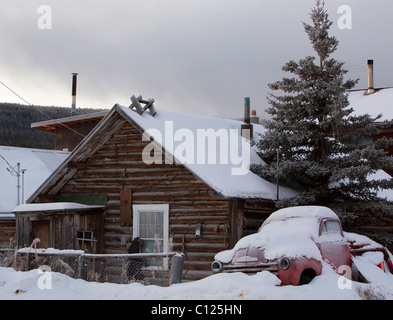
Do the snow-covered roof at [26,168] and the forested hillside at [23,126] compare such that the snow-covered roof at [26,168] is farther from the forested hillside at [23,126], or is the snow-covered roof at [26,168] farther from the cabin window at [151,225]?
the forested hillside at [23,126]

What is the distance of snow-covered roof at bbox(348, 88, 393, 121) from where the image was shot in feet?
96.5

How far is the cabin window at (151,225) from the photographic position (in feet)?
60.1

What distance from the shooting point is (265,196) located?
17.9 metres

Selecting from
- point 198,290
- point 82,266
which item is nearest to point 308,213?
point 198,290

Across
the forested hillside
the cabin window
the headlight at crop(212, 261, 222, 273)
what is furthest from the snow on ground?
the forested hillside

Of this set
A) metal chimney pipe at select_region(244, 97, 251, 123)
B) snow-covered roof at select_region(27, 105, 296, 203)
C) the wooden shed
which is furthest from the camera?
metal chimney pipe at select_region(244, 97, 251, 123)

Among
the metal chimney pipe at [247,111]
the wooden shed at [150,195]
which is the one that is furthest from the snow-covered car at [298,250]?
the metal chimney pipe at [247,111]

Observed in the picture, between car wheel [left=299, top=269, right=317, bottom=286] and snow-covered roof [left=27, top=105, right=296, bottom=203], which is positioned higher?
snow-covered roof [left=27, top=105, right=296, bottom=203]

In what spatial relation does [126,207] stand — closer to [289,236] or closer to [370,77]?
[289,236]

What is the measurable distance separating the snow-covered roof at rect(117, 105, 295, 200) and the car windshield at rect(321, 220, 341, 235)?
11.3 feet

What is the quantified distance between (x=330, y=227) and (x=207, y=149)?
6.83m

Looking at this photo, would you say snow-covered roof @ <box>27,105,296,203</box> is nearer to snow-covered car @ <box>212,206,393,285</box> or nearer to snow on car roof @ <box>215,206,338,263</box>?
snow on car roof @ <box>215,206,338,263</box>

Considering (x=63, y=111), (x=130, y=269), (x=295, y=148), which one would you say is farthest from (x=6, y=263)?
(x=63, y=111)

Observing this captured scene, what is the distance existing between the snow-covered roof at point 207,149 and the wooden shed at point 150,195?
47 mm
